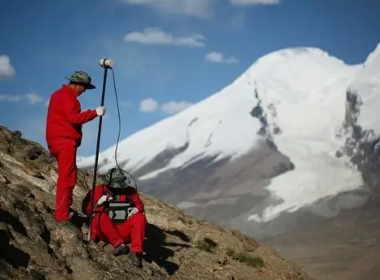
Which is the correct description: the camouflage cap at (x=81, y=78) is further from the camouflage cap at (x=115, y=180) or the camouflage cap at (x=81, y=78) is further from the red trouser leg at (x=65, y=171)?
the camouflage cap at (x=115, y=180)

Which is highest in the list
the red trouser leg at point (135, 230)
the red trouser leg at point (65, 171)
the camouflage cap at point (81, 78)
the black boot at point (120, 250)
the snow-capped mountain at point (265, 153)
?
the snow-capped mountain at point (265, 153)

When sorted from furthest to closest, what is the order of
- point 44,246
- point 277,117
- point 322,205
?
point 277,117, point 322,205, point 44,246

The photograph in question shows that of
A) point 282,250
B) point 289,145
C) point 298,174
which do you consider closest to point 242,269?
point 282,250

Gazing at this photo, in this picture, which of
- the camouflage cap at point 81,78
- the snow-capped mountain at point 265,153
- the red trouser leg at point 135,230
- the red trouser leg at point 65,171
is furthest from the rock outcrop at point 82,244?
the snow-capped mountain at point 265,153

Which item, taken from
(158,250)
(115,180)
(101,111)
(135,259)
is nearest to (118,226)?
(135,259)

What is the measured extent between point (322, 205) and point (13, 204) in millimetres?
99084

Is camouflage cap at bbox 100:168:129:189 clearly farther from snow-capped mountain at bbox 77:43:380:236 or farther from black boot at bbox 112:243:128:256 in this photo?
snow-capped mountain at bbox 77:43:380:236


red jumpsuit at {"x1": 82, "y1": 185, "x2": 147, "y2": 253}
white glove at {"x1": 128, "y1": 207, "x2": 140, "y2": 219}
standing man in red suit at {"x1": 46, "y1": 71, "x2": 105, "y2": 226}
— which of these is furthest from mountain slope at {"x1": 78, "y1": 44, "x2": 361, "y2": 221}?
standing man in red suit at {"x1": 46, "y1": 71, "x2": 105, "y2": 226}

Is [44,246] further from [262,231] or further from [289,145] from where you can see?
[289,145]

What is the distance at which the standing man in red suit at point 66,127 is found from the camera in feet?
29.8

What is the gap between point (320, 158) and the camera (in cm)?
14475

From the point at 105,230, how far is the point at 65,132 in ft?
6.34

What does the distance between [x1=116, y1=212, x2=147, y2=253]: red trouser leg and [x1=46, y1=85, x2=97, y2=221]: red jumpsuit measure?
110 centimetres

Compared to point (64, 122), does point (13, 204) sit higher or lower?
lower
